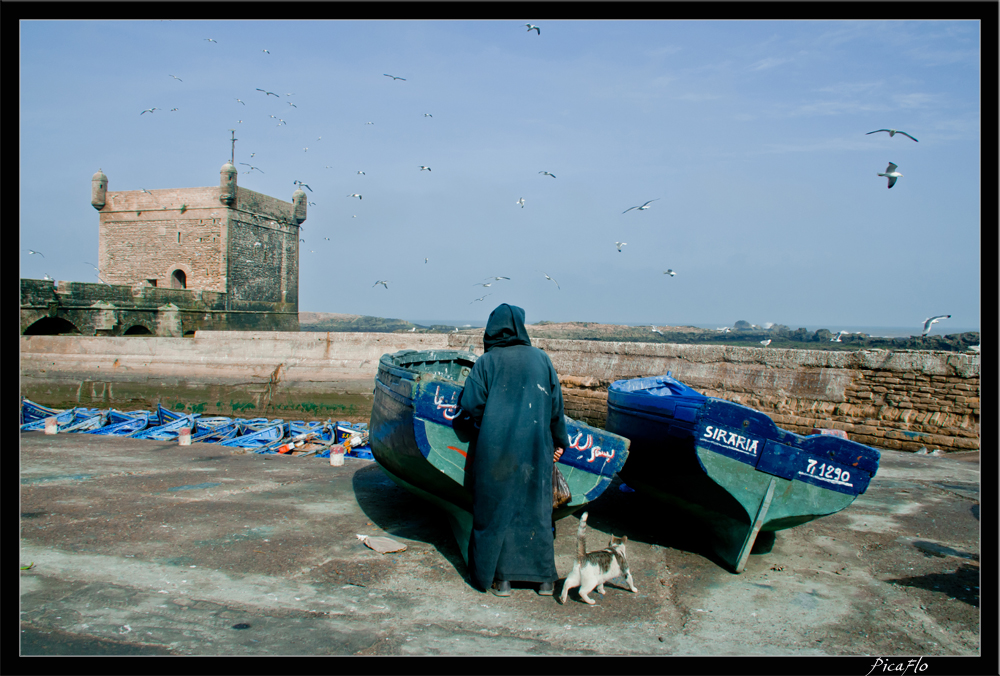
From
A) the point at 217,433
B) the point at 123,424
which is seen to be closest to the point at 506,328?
the point at 217,433

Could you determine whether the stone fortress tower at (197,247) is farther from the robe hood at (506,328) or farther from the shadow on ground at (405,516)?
the robe hood at (506,328)

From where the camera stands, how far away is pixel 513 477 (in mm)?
3477

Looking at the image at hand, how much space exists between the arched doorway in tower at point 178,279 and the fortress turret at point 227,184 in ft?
14.4

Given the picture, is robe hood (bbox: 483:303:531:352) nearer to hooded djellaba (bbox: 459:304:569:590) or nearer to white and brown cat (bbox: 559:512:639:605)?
hooded djellaba (bbox: 459:304:569:590)

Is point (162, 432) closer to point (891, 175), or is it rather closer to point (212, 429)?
point (212, 429)

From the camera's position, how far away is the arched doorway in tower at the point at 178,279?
95.3ft

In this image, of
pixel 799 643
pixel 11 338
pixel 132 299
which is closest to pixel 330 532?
pixel 11 338

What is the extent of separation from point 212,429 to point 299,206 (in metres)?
25.1

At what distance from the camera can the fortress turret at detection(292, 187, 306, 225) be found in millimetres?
33531

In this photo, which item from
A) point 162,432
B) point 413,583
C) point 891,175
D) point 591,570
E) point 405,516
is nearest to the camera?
point 591,570

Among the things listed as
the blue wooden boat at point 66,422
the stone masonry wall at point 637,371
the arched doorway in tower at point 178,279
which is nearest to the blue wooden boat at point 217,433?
the blue wooden boat at point 66,422

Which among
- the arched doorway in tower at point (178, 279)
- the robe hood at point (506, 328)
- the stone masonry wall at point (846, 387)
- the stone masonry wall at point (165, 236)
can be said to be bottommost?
the stone masonry wall at point (846, 387)

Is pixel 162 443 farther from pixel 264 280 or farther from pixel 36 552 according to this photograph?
pixel 264 280

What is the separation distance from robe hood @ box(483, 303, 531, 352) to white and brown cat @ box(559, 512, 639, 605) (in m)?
1.15
